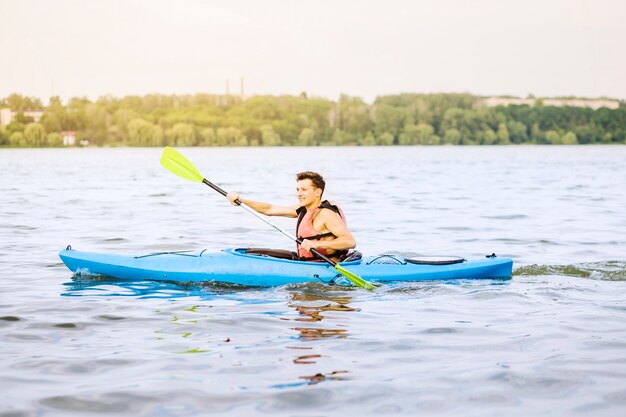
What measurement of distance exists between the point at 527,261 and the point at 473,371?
5174mm

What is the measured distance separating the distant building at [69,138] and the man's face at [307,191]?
8937cm

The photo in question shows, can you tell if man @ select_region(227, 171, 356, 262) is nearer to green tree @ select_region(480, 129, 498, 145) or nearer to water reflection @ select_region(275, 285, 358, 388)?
water reflection @ select_region(275, 285, 358, 388)

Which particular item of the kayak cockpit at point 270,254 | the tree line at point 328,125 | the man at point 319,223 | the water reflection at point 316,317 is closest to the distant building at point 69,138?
the tree line at point 328,125

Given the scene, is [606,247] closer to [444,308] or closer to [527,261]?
[527,261]

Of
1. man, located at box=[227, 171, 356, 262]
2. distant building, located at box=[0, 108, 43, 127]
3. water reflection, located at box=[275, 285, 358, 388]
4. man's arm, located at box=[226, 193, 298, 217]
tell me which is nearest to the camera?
water reflection, located at box=[275, 285, 358, 388]

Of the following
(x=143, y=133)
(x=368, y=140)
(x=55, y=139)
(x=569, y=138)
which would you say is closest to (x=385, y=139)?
(x=368, y=140)

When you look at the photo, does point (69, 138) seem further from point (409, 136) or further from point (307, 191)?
point (307, 191)

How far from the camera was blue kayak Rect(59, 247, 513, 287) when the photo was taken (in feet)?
24.0

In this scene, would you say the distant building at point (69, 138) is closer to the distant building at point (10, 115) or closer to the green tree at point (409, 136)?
the distant building at point (10, 115)

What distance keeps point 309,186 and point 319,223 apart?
1.08 feet

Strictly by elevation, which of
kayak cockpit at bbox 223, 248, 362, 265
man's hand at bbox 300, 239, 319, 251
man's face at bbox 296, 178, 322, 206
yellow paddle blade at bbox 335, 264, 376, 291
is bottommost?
yellow paddle blade at bbox 335, 264, 376, 291

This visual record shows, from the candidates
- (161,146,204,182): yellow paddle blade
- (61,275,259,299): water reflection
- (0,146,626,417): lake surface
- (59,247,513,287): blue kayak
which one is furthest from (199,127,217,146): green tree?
(61,275,259,299): water reflection

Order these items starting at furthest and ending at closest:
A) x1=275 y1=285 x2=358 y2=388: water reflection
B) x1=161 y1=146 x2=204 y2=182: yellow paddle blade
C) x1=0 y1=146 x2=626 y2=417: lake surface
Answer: x1=161 y1=146 x2=204 y2=182: yellow paddle blade
x1=275 y1=285 x2=358 y2=388: water reflection
x1=0 y1=146 x2=626 y2=417: lake surface

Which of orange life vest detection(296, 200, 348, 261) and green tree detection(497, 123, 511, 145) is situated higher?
green tree detection(497, 123, 511, 145)
